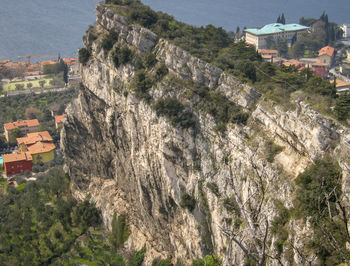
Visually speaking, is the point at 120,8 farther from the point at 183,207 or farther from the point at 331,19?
the point at 331,19

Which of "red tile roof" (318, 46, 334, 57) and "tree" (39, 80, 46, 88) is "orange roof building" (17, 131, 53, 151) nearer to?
"tree" (39, 80, 46, 88)

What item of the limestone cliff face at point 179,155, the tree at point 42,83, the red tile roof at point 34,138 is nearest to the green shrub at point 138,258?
the limestone cliff face at point 179,155

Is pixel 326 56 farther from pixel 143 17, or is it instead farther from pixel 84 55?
pixel 84 55

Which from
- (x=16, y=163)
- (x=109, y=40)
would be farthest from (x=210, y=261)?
(x=16, y=163)

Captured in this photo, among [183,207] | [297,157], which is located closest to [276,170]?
[297,157]

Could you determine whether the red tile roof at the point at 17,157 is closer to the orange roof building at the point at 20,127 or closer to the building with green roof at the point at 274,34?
the orange roof building at the point at 20,127
